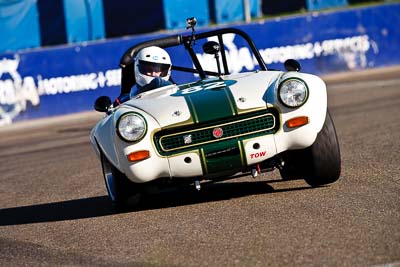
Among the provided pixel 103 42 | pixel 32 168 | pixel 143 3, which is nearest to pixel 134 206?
pixel 32 168

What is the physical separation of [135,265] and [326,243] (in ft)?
3.38

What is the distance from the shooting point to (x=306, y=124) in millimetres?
7000

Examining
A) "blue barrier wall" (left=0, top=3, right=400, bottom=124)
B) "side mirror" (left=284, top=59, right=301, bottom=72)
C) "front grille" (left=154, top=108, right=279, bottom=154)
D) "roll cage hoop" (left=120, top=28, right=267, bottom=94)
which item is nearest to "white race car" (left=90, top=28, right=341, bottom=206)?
"front grille" (left=154, top=108, right=279, bottom=154)

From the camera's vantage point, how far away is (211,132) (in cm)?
689

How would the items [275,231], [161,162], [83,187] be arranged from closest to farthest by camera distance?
[275,231] < [161,162] < [83,187]

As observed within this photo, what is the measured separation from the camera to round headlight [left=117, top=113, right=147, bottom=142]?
6.92m

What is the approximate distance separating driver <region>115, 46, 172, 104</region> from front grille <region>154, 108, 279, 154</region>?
1.28 m

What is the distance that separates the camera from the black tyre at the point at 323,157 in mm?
7148

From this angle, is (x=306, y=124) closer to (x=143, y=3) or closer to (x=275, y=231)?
(x=275, y=231)

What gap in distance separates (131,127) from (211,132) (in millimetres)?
552

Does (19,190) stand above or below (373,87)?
above

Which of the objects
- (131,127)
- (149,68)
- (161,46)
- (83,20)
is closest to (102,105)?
(149,68)

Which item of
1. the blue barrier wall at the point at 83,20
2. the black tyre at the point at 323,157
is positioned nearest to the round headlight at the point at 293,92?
the black tyre at the point at 323,157

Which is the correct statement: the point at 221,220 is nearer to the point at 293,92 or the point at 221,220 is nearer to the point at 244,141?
the point at 244,141
